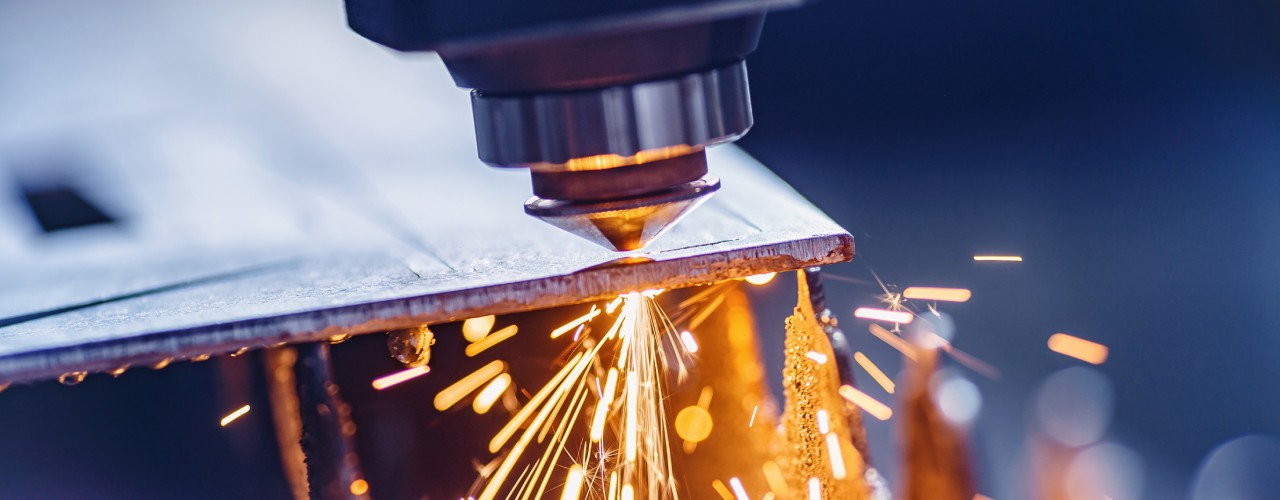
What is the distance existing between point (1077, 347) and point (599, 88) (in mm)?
832

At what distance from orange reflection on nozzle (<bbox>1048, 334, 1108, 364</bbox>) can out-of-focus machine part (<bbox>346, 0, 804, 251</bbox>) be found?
0.74 meters

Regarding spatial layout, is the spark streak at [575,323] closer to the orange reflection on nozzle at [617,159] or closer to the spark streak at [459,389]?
the spark streak at [459,389]

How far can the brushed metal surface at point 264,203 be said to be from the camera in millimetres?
686

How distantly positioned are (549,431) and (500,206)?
0.84 feet

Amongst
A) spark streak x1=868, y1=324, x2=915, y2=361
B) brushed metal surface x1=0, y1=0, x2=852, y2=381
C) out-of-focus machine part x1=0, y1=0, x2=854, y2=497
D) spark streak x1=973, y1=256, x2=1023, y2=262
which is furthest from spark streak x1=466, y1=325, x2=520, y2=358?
spark streak x1=973, y1=256, x2=1023, y2=262

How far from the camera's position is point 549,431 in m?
1.01

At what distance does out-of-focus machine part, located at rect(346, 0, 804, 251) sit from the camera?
1.28ft

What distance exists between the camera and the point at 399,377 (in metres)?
0.95

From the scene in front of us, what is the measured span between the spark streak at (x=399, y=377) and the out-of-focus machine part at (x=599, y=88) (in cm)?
50

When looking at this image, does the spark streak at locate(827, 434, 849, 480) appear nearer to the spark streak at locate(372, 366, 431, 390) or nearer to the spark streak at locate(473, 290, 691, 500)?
the spark streak at locate(473, 290, 691, 500)

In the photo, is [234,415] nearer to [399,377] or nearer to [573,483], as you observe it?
[399,377]

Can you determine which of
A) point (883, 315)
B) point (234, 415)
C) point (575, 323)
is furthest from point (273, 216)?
point (883, 315)

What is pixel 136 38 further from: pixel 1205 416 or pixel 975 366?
pixel 1205 416

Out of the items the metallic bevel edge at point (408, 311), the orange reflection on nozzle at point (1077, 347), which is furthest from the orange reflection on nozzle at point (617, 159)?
the orange reflection on nozzle at point (1077, 347)
